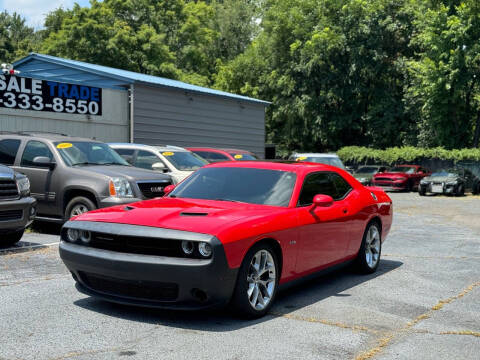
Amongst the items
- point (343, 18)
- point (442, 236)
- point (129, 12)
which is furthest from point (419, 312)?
point (129, 12)

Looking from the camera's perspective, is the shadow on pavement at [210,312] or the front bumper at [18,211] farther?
the front bumper at [18,211]

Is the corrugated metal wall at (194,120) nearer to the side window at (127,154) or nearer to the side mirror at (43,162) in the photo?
the side window at (127,154)

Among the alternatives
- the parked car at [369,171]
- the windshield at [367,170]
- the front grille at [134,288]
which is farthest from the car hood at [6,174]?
the windshield at [367,170]

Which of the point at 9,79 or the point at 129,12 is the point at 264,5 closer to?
the point at 129,12

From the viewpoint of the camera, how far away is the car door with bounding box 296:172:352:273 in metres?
5.84

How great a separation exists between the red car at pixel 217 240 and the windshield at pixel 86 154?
4.12 m

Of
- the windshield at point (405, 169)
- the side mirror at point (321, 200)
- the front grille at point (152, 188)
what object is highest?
the side mirror at point (321, 200)

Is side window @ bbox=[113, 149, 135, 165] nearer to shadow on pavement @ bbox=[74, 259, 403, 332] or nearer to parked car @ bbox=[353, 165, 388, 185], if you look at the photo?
shadow on pavement @ bbox=[74, 259, 403, 332]

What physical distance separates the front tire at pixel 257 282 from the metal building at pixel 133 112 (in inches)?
473

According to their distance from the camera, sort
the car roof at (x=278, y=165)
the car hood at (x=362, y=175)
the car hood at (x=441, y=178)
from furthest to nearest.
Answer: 1. the car hood at (x=362, y=175)
2. the car hood at (x=441, y=178)
3. the car roof at (x=278, y=165)

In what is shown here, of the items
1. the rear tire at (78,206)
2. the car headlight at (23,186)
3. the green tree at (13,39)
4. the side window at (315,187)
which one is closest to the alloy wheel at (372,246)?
the side window at (315,187)

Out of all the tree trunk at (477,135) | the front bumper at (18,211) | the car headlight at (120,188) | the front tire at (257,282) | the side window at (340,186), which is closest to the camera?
the front tire at (257,282)

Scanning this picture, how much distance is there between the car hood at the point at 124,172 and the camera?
978cm

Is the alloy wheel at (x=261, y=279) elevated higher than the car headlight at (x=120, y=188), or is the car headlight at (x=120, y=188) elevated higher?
the car headlight at (x=120, y=188)
